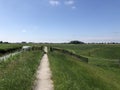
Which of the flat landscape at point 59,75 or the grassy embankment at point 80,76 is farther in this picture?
the grassy embankment at point 80,76

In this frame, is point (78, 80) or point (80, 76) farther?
point (80, 76)

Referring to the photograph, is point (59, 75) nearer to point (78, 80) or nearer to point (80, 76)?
point (78, 80)

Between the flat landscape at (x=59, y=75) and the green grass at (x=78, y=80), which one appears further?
the green grass at (x=78, y=80)

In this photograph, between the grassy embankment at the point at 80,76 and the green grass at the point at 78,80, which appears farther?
the grassy embankment at the point at 80,76

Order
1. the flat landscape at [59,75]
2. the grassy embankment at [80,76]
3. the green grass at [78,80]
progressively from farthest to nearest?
1. the grassy embankment at [80,76]
2. the green grass at [78,80]
3. the flat landscape at [59,75]

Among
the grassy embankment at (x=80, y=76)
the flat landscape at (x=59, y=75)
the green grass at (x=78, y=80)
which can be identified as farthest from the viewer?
the grassy embankment at (x=80, y=76)

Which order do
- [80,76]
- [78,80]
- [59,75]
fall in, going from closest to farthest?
[78,80] → [59,75] → [80,76]

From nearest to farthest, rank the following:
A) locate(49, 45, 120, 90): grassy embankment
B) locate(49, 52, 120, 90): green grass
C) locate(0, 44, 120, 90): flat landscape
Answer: locate(0, 44, 120, 90): flat landscape → locate(49, 52, 120, 90): green grass → locate(49, 45, 120, 90): grassy embankment

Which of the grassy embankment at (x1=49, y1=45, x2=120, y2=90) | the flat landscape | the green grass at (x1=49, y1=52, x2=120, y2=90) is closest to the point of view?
the flat landscape

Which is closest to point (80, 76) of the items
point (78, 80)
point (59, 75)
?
point (78, 80)

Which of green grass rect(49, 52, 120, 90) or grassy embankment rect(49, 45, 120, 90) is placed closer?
green grass rect(49, 52, 120, 90)

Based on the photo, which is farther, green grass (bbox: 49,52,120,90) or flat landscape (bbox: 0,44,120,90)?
green grass (bbox: 49,52,120,90)

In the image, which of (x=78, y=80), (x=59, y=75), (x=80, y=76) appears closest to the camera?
(x=78, y=80)

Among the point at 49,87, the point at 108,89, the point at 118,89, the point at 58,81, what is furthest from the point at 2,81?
the point at 118,89
